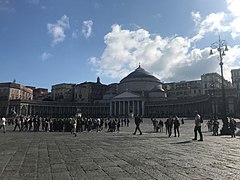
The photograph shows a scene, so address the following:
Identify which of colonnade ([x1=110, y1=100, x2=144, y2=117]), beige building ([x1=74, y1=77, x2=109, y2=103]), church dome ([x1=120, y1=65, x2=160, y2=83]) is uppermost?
church dome ([x1=120, y1=65, x2=160, y2=83])

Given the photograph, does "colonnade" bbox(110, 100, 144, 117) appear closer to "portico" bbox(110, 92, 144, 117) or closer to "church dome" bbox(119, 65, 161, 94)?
"portico" bbox(110, 92, 144, 117)

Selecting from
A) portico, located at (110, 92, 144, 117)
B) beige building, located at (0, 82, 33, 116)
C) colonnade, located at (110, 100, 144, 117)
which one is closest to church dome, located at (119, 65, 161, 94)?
portico, located at (110, 92, 144, 117)

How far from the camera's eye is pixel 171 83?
5669 inches

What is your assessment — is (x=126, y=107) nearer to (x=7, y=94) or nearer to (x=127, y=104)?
(x=127, y=104)

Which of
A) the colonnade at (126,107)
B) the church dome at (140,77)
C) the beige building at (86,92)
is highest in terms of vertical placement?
the church dome at (140,77)

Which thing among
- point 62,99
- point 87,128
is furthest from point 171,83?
point 87,128

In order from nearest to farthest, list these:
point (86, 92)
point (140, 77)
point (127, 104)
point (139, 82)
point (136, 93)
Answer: point (127, 104) → point (136, 93) → point (139, 82) → point (140, 77) → point (86, 92)

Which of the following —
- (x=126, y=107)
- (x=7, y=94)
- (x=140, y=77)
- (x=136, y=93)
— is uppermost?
(x=140, y=77)

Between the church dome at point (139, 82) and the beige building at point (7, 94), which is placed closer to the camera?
the beige building at point (7, 94)

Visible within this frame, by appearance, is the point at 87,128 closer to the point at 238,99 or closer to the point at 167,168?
the point at 167,168

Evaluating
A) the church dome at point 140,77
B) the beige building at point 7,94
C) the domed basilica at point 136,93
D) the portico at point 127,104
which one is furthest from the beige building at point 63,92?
the portico at point 127,104

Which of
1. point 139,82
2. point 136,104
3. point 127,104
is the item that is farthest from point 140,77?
point 127,104

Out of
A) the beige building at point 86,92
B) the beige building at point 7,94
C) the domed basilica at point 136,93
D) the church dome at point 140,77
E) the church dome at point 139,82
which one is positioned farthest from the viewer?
the beige building at point 86,92

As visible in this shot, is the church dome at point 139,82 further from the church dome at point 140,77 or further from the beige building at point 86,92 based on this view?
the beige building at point 86,92
